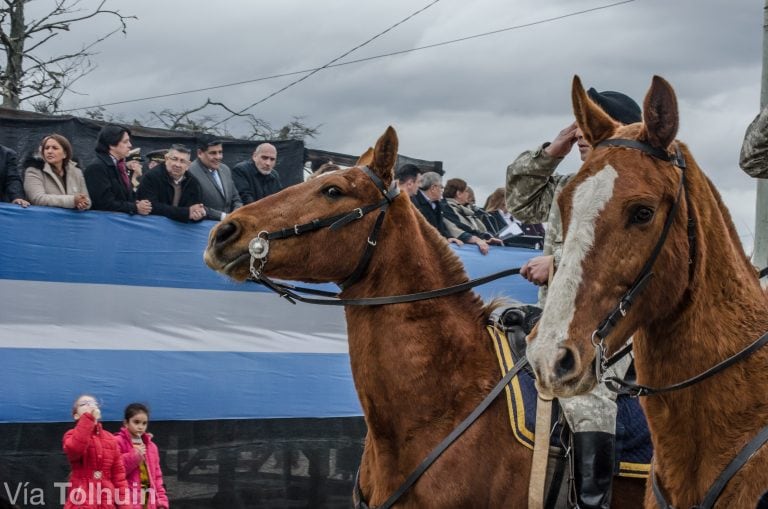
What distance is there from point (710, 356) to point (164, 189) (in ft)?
20.8

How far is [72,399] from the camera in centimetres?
764

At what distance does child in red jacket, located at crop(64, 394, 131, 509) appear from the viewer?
287 inches

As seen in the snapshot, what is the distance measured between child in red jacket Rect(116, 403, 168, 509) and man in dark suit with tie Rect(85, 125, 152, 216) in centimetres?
171

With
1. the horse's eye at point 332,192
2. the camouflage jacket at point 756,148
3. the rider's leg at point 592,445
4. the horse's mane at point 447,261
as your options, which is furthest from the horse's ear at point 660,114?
the horse's eye at point 332,192

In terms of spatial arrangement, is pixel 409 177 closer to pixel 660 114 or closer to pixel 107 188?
pixel 107 188

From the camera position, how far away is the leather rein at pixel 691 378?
10.9ft

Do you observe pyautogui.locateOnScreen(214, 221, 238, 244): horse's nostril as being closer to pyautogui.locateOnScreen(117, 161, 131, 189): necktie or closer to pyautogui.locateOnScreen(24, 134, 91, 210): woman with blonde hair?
pyautogui.locateOnScreen(24, 134, 91, 210): woman with blonde hair

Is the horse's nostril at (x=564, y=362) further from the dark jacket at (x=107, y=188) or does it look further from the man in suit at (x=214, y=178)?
the man in suit at (x=214, y=178)

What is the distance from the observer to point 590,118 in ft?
12.2

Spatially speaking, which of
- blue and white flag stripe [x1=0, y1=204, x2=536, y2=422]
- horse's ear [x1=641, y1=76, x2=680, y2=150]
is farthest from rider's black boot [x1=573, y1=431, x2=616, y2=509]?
blue and white flag stripe [x1=0, y1=204, x2=536, y2=422]

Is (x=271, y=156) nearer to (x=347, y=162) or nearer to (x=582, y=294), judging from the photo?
(x=347, y=162)

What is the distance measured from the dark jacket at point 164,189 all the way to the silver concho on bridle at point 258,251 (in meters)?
3.55

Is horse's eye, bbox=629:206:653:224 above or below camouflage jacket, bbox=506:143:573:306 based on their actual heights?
below

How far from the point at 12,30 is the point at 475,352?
461 inches
